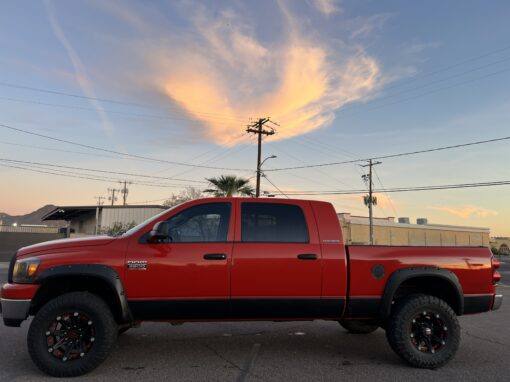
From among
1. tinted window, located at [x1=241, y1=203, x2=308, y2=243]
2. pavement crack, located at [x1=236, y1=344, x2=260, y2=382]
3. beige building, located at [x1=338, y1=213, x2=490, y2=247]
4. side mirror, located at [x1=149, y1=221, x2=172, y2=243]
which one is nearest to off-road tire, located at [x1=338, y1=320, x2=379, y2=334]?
pavement crack, located at [x1=236, y1=344, x2=260, y2=382]

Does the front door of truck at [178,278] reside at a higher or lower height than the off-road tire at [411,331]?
higher

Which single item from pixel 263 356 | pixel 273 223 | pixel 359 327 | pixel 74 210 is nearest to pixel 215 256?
pixel 273 223

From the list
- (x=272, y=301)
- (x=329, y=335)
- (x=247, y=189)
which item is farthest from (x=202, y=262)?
(x=247, y=189)

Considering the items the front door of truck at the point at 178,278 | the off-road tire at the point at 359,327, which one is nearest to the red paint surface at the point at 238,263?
the front door of truck at the point at 178,278

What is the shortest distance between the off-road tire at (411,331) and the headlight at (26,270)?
403 centimetres

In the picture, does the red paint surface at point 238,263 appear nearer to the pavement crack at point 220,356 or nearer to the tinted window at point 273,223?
the tinted window at point 273,223

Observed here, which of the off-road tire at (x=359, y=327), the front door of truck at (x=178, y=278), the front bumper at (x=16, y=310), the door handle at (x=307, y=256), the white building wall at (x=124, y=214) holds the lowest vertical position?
the off-road tire at (x=359, y=327)

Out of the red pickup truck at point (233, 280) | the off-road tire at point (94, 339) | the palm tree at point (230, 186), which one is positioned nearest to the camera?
the off-road tire at point (94, 339)

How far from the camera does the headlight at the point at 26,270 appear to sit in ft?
14.9

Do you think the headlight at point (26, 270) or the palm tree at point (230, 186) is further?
the palm tree at point (230, 186)

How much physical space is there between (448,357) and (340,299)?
1402 millimetres

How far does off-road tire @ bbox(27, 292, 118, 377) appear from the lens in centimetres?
441

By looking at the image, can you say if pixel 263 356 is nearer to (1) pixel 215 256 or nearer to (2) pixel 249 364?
(2) pixel 249 364

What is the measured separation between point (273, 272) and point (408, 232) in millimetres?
74355
